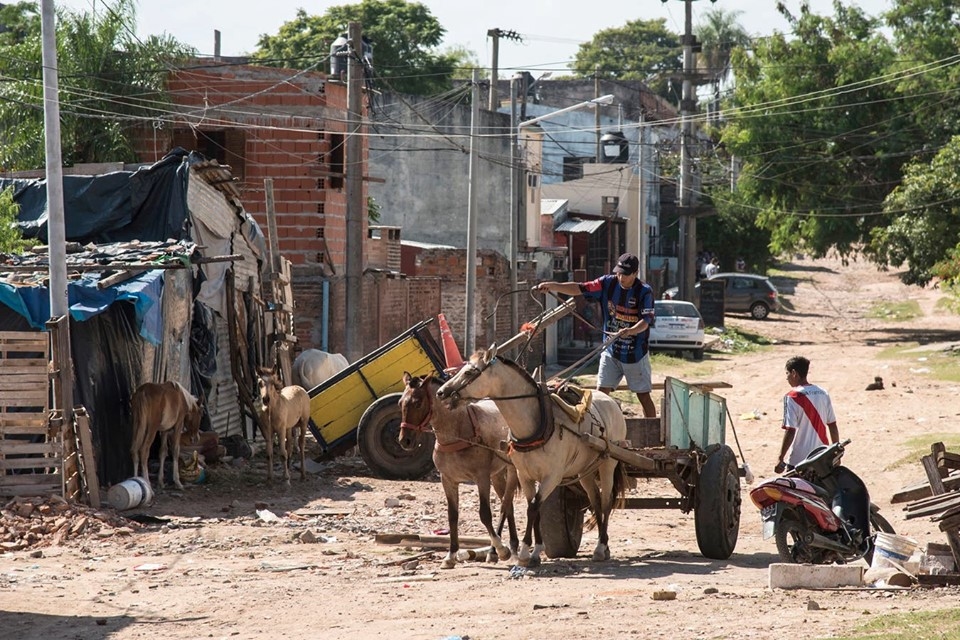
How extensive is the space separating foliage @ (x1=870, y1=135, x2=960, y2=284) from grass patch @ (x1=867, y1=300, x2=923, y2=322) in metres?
11.8

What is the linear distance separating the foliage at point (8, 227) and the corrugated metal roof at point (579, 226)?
30.5 meters

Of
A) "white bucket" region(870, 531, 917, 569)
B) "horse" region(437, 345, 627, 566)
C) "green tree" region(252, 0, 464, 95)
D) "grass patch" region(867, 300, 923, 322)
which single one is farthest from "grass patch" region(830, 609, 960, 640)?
"green tree" region(252, 0, 464, 95)

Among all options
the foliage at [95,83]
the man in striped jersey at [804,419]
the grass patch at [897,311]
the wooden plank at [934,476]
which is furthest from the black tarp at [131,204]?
the grass patch at [897,311]

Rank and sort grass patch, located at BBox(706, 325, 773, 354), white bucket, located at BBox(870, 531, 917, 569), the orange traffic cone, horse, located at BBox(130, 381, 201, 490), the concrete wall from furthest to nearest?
grass patch, located at BBox(706, 325, 773, 354), the concrete wall, the orange traffic cone, horse, located at BBox(130, 381, 201, 490), white bucket, located at BBox(870, 531, 917, 569)

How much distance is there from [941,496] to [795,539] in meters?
1.31

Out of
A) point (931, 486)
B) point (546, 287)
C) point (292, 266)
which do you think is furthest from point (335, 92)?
point (931, 486)

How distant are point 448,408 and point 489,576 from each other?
132 centimetres

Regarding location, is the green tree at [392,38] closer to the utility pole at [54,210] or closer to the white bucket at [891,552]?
the utility pole at [54,210]

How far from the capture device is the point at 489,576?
10312 millimetres

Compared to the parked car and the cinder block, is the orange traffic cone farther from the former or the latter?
the parked car

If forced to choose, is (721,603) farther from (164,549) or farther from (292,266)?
(292,266)

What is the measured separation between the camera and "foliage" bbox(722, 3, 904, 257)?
154 feet

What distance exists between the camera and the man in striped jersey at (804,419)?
438 inches

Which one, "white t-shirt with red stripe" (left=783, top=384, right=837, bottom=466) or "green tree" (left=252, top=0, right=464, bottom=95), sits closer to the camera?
"white t-shirt with red stripe" (left=783, top=384, right=837, bottom=466)
